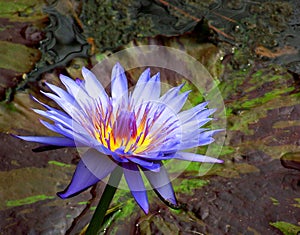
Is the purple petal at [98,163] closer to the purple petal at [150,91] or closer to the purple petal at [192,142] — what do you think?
the purple petal at [192,142]

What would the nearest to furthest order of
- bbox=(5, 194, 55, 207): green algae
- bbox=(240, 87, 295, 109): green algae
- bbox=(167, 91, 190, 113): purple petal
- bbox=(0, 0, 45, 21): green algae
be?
1. bbox=(167, 91, 190, 113): purple petal
2. bbox=(5, 194, 55, 207): green algae
3. bbox=(240, 87, 295, 109): green algae
4. bbox=(0, 0, 45, 21): green algae

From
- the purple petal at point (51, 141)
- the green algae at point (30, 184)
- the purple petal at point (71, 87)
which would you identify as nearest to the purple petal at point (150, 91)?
the purple petal at point (71, 87)

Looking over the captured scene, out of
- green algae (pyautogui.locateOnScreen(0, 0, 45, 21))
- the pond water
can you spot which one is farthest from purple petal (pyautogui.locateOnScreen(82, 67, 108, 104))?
green algae (pyautogui.locateOnScreen(0, 0, 45, 21))

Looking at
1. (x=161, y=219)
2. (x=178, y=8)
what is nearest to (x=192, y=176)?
(x=161, y=219)

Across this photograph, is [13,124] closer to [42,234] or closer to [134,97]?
[42,234]

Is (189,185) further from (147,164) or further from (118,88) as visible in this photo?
(147,164)

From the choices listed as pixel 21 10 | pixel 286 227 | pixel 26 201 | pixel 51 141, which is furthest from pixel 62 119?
pixel 21 10

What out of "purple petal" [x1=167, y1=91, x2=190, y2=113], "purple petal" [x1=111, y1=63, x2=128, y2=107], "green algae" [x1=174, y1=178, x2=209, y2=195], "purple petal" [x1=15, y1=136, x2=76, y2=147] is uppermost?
"purple petal" [x1=15, y1=136, x2=76, y2=147]

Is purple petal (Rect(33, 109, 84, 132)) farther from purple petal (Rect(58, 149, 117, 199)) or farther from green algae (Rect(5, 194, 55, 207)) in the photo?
green algae (Rect(5, 194, 55, 207))
